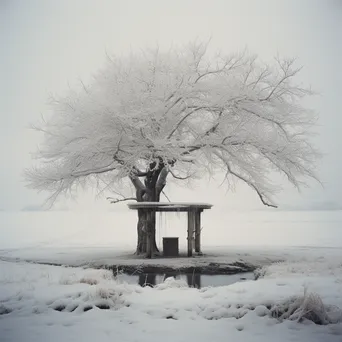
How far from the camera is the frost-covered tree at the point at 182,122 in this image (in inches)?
399

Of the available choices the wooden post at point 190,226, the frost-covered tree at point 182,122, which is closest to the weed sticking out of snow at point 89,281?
the frost-covered tree at point 182,122

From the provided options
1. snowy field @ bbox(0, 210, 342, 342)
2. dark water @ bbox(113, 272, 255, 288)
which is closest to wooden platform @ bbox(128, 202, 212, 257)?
dark water @ bbox(113, 272, 255, 288)

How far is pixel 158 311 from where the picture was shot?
17.0 ft

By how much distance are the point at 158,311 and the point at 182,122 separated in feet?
21.3

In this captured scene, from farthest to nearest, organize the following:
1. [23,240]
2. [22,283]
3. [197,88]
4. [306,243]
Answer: [23,240] < [306,243] < [197,88] < [22,283]

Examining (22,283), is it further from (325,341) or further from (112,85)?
(112,85)

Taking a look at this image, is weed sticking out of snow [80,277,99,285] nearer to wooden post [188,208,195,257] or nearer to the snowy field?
the snowy field

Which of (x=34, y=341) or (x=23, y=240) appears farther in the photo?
(x=23, y=240)

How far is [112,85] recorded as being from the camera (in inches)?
436

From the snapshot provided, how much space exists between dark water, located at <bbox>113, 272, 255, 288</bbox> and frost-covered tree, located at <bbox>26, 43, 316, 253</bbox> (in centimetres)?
213

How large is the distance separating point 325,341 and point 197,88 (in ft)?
23.0

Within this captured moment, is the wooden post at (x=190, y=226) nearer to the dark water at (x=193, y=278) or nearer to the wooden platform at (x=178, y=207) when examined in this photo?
the wooden platform at (x=178, y=207)

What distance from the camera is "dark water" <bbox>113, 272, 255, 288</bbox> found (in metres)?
Answer: 7.48

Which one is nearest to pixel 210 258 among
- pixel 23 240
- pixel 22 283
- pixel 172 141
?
pixel 172 141
